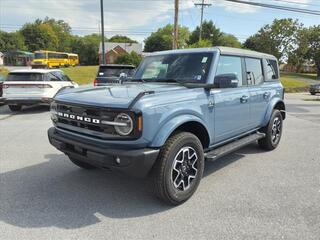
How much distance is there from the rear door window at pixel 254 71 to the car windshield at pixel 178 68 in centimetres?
119

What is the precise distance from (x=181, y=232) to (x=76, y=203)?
1432 mm

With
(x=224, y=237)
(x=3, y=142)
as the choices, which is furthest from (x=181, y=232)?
(x=3, y=142)

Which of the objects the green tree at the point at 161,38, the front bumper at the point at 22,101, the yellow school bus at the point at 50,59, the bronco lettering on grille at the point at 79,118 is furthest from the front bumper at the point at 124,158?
the green tree at the point at 161,38

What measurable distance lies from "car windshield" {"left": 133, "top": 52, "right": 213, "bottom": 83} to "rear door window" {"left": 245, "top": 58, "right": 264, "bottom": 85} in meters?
1.19

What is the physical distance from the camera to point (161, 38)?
318ft

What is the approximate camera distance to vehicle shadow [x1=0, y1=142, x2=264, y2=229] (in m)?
3.74

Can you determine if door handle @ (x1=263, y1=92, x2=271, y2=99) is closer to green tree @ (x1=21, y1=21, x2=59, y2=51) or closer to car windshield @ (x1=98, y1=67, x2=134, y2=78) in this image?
car windshield @ (x1=98, y1=67, x2=134, y2=78)

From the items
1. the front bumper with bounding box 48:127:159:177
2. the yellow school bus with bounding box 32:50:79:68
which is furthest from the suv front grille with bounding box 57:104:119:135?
the yellow school bus with bounding box 32:50:79:68

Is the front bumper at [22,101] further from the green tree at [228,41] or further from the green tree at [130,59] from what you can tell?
the green tree at [228,41]

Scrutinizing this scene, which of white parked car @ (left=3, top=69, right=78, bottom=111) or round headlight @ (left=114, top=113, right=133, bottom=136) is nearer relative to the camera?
round headlight @ (left=114, top=113, right=133, bottom=136)

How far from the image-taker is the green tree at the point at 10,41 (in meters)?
90.6

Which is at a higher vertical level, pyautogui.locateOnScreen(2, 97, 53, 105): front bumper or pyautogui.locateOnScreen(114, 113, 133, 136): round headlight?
pyautogui.locateOnScreen(114, 113, 133, 136): round headlight

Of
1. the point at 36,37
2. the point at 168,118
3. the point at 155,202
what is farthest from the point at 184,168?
the point at 36,37

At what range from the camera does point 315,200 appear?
4254 mm
